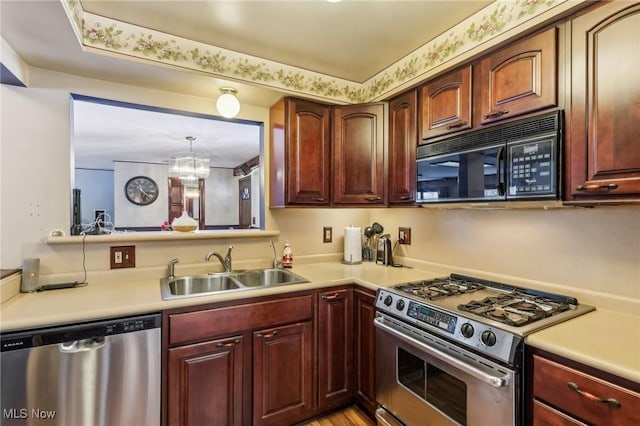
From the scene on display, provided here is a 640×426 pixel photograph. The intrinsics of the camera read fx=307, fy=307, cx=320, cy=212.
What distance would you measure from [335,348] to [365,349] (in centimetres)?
19

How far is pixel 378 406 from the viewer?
71.7 inches

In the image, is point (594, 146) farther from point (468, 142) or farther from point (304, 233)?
point (304, 233)

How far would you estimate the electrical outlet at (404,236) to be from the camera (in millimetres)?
2465

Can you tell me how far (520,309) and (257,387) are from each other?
141cm

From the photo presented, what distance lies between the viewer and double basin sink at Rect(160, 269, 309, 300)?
1.98 meters

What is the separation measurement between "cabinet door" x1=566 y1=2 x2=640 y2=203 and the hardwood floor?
1729mm

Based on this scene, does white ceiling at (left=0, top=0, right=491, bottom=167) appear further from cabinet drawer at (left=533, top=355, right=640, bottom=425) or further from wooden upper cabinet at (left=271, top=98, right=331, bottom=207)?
cabinet drawer at (left=533, top=355, right=640, bottom=425)

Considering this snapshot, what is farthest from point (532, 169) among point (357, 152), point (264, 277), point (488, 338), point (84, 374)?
point (84, 374)

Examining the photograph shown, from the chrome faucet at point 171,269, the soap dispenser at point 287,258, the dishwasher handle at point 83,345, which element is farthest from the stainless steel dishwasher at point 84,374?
the soap dispenser at point 287,258

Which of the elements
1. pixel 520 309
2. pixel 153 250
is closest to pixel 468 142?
pixel 520 309

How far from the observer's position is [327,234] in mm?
2678

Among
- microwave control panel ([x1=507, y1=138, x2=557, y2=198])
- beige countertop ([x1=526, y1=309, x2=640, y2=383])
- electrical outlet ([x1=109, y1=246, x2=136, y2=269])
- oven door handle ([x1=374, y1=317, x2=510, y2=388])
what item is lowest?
oven door handle ([x1=374, y1=317, x2=510, y2=388])

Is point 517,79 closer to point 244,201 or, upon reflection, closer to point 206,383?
point 206,383

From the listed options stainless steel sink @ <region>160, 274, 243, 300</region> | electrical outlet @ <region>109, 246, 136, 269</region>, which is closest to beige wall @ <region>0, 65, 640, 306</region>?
electrical outlet @ <region>109, 246, 136, 269</region>
